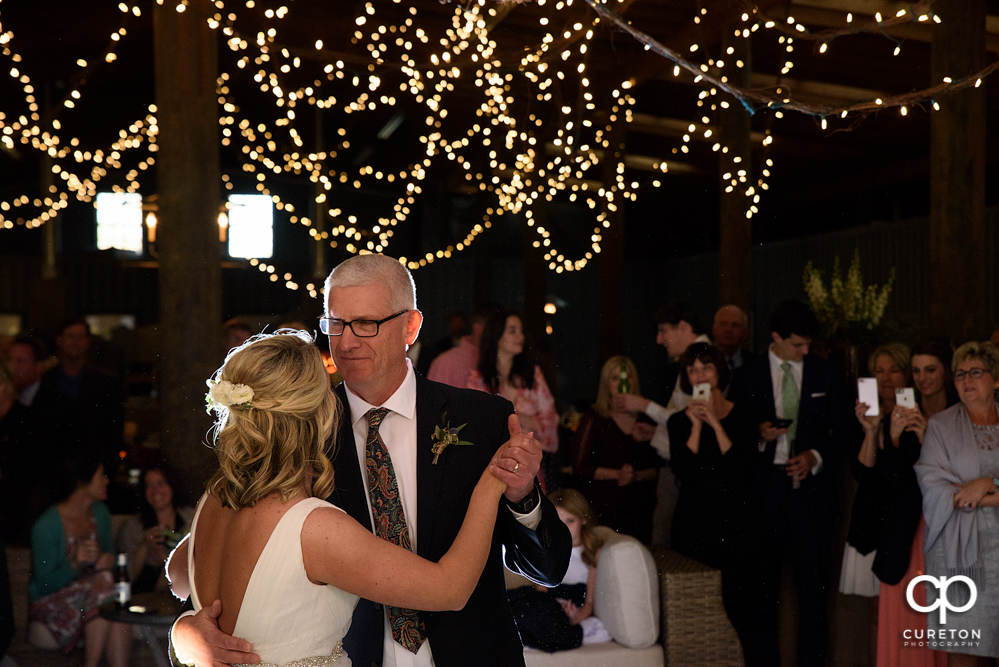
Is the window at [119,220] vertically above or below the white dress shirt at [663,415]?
above

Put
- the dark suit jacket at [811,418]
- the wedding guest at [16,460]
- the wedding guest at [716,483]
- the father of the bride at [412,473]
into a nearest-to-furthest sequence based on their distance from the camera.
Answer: the father of the bride at [412,473] → the wedding guest at [716,483] → the dark suit jacket at [811,418] → the wedding guest at [16,460]

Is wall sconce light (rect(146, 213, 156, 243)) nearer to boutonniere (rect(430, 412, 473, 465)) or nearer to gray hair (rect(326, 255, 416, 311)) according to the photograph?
gray hair (rect(326, 255, 416, 311))

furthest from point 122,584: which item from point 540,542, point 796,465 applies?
point 796,465

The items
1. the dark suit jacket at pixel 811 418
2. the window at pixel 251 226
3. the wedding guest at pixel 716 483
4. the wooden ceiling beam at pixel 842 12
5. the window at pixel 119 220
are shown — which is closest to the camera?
the wedding guest at pixel 716 483

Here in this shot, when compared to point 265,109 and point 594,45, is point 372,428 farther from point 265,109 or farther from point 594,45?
point 265,109

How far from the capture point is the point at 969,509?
316 centimetres

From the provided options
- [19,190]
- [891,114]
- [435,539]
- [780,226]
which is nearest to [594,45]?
[780,226]

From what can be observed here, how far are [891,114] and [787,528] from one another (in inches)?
173

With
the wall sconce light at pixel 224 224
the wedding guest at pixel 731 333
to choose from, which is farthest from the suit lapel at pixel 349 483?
the wall sconce light at pixel 224 224

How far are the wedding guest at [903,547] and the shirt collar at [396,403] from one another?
233 centimetres

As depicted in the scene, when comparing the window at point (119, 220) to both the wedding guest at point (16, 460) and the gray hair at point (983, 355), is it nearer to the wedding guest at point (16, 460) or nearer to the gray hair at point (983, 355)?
the wedding guest at point (16, 460)

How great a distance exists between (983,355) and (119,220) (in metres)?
5.05

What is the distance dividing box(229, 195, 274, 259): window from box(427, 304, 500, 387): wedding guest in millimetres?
1447

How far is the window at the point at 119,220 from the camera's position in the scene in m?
5.52
